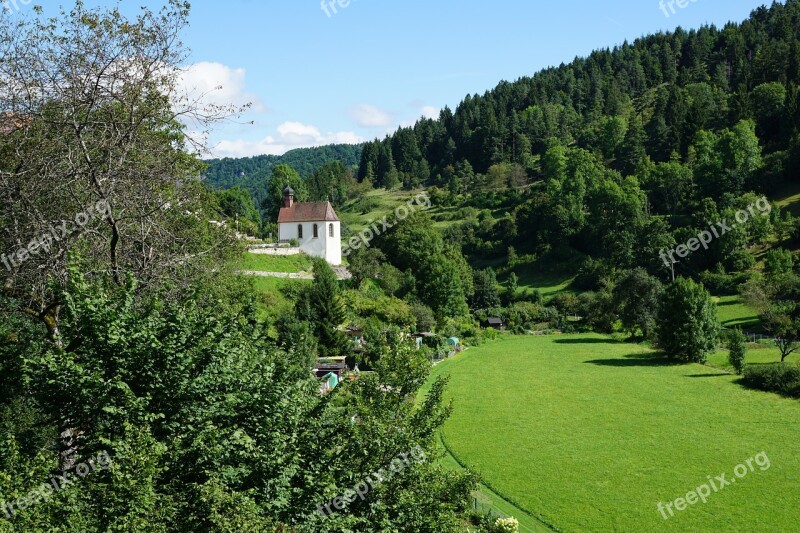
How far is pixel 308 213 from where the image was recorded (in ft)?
209

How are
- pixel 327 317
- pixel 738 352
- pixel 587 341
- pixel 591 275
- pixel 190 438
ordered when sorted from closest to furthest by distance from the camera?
pixel 190 438, pixel 738 352, pixel 327 317, pixel 587 341, pixel 591 275

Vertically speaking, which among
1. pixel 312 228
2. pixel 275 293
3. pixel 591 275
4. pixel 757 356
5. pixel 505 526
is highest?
pixel 312 228

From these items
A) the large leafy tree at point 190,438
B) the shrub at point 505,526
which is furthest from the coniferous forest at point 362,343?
the shrub at point 505,526

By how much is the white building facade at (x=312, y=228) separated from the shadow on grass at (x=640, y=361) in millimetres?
27265

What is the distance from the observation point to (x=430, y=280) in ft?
221

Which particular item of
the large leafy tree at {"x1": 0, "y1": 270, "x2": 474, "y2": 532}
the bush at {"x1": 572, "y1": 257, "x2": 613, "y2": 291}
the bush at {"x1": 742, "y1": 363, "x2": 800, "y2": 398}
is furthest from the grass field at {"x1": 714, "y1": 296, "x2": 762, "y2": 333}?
the large leafy tree at {"x1": 0, "y1": 270, "x2": 474, "y2": 532}

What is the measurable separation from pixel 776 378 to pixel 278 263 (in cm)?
3834

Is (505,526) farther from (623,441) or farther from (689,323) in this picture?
(689,323)

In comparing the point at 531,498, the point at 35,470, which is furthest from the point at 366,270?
the point at 35,470

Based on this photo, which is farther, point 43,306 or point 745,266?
point 745,266

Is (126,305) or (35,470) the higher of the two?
(126,305)

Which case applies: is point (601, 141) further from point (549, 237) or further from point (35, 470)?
point (35, 470)

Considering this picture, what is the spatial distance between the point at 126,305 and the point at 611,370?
145 feet

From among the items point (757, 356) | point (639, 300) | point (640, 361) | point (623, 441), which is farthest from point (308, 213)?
point (757, 356)
